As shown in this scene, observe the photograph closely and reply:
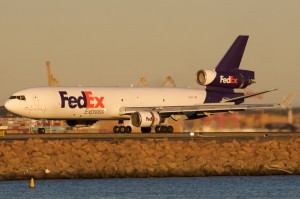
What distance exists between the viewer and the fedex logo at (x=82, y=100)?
80.9m

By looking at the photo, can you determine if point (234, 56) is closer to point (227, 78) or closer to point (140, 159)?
point (227, 78)

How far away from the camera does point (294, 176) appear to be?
5391 centimetres

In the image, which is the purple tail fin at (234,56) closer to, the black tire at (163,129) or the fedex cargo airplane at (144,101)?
the fedex cargo airplane at (144,101)

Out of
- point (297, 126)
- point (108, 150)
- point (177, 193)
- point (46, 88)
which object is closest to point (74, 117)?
point (46, 88)

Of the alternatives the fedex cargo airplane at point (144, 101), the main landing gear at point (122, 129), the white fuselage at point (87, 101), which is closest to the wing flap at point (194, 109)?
the fedex cargo airplane at point (144, 101)

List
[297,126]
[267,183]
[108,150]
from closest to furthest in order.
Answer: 1. [267,183]
2. [108,150]
3. [297,126]

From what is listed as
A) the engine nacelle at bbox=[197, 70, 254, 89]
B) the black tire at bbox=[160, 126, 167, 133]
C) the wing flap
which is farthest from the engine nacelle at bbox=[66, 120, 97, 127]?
the engine nacelle at bbox=[197, 70, 254, 89]

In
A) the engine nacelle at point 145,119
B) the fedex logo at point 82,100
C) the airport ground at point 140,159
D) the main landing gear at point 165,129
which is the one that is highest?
the fedex logo at point 82,100

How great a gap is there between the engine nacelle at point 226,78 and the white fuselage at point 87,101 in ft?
9.35

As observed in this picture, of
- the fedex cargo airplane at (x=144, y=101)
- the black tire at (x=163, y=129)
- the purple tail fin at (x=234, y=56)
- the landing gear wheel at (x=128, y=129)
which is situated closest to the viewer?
the fedex cargo airplane at (x=144, y=101)

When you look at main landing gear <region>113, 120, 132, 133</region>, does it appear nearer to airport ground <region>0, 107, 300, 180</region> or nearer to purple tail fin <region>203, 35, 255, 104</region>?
purple tail fin <region>203, 35, 255, 104</region>

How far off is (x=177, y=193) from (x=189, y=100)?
4447cm

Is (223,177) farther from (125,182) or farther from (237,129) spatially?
(237,129)

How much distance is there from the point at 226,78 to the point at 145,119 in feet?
41.1
